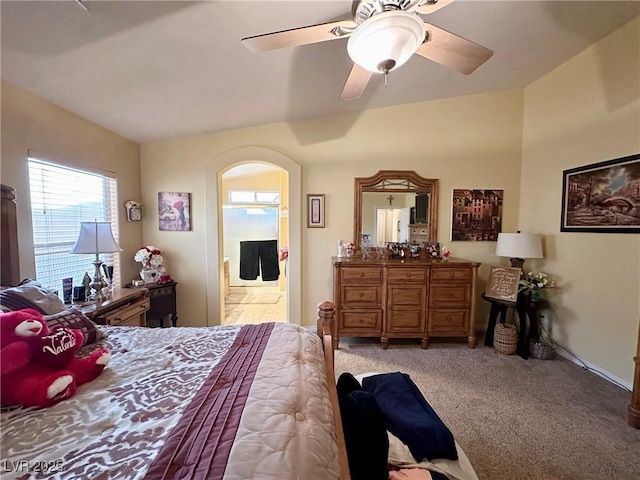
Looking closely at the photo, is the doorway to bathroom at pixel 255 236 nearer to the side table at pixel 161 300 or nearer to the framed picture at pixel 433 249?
the side table at pixel 161 300

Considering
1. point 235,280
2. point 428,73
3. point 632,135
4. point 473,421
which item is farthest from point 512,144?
point 235,280

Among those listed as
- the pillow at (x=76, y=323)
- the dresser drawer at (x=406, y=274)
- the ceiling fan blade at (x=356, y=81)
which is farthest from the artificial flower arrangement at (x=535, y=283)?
the pillow at (x=76, y=323)

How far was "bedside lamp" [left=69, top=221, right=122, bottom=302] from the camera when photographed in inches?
79.1

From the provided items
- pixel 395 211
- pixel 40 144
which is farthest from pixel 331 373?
pixel 40 144

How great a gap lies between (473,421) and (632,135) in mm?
2540

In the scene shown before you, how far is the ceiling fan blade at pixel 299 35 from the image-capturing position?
4.25 ft

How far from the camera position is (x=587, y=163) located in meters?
2.52

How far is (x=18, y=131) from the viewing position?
71.2 inches

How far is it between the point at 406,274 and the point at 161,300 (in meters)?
2.68

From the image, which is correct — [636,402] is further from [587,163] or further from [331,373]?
[331,373]

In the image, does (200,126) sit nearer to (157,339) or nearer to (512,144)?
(157,339)

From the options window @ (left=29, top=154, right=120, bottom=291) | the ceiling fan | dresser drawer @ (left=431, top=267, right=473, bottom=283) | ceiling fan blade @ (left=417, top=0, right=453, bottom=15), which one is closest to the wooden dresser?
dresser drawer @ (left=431, top=267, right=473, bottom=283)

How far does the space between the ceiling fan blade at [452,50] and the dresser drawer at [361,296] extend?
206 centimetres

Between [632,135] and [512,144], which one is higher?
[512,144]
